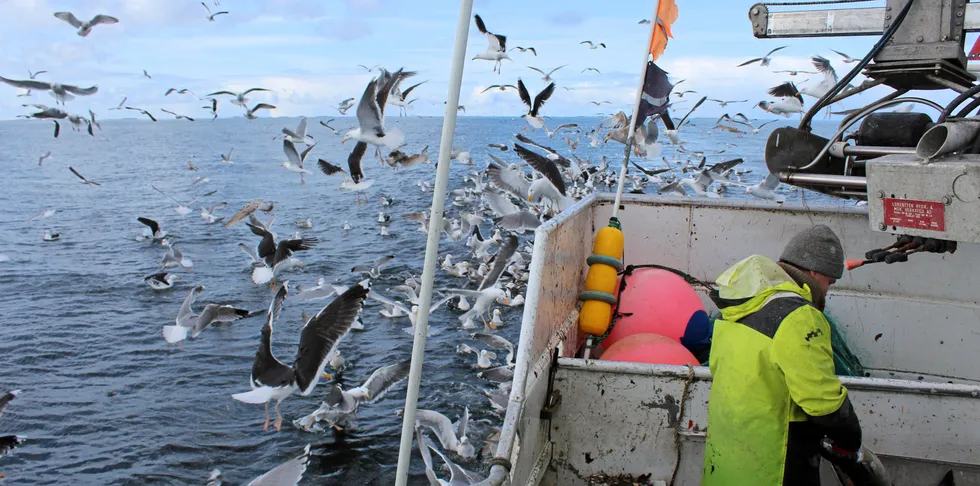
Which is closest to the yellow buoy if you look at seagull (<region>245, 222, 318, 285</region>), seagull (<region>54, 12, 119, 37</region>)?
seagull (<region>245, 222, 318, 285</region>)

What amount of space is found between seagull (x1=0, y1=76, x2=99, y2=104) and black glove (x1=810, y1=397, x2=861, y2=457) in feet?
51.6

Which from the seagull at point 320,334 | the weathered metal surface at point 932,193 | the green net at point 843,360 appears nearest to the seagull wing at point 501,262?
the seagull at point 320,334

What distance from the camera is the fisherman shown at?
2455 millimetres

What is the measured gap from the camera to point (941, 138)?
261 cm

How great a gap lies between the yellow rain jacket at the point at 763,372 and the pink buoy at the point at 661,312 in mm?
1630

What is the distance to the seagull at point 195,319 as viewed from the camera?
8953mm

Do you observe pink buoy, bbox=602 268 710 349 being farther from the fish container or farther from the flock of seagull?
the flock of seagull

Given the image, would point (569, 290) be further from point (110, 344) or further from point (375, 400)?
point (110, 344)

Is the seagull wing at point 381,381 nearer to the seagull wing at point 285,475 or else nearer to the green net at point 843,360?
the seagull wing at point 285,475

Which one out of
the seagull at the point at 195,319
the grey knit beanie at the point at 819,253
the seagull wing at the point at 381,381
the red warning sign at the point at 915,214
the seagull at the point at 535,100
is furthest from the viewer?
the seagull at the point at 535,100

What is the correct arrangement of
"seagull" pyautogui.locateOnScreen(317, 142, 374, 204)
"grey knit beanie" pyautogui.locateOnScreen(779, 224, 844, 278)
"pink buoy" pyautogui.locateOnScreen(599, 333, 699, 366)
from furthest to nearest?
"seagull" pyautogui.locateOnScreen(317, 142, 374, 204) → "pink buoy" pyautogui.locateOnScreen(599, 333, 699, 366) → "grey knit beanie" pyautogui.locateOnScreen(779, 224, 844, 278)

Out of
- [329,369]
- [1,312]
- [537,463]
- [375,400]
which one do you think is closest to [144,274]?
[1,312]

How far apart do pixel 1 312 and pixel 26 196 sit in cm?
1754

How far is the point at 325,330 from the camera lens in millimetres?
5281
